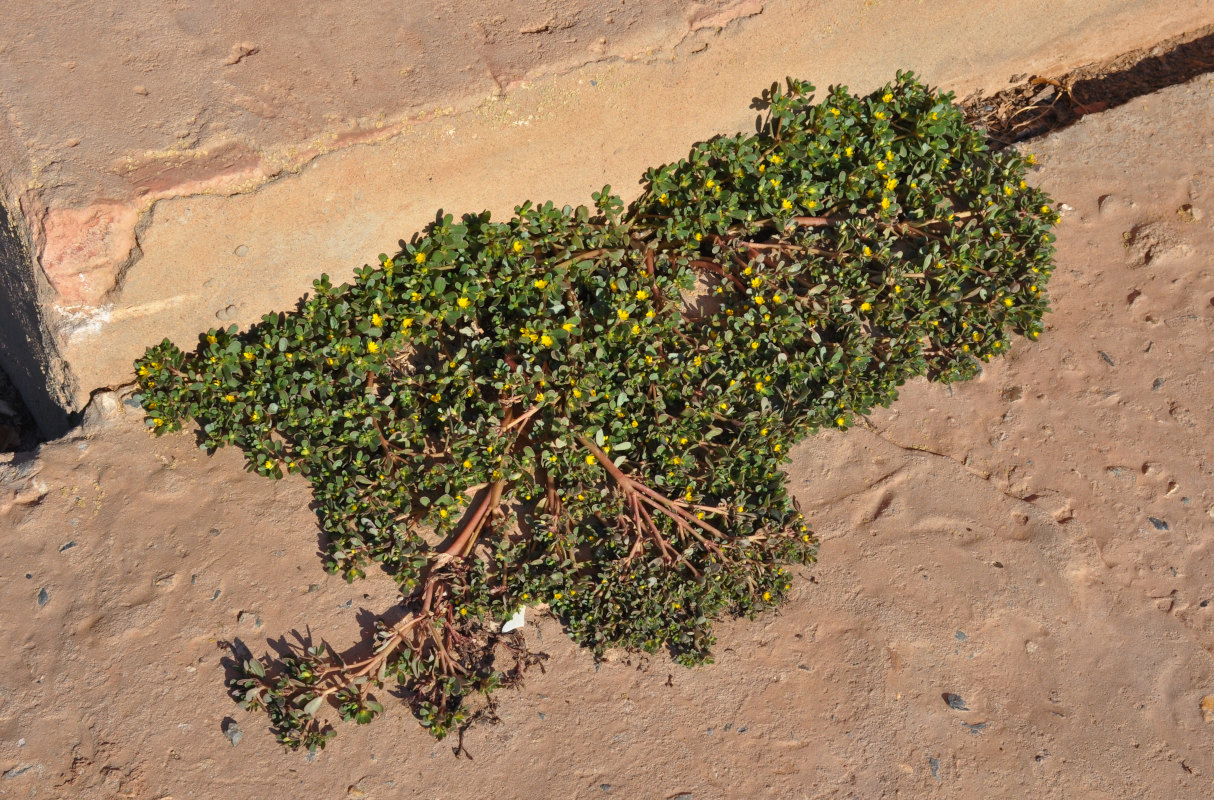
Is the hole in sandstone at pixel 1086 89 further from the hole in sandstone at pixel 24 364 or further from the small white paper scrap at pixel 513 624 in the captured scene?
the hole in sandstone at pixel 24 364

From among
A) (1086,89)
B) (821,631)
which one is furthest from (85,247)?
(1086,89)

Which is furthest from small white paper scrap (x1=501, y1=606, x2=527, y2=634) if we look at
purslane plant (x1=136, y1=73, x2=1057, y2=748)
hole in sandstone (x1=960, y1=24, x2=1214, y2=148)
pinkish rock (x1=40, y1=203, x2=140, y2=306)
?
hole in sandstone (x1=960, y1=24, x2=1214, y2=148)

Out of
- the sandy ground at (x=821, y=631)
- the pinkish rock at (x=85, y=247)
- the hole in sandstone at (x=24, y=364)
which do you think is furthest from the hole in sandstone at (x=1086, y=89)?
the hole in sandstone at (x=24, y=364)

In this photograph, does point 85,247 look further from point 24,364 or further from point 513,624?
point 513,624

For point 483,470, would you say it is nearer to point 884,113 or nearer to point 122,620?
point 122,620

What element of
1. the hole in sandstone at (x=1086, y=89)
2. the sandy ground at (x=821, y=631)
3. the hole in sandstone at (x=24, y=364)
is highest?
the hole in sandstone at (x=24, y=364)

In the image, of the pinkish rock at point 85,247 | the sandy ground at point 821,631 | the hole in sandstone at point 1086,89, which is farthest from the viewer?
the hole in sandstone at point 1086,89

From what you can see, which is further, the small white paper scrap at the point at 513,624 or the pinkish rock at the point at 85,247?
the small white paper scrap at the point at 513,624
